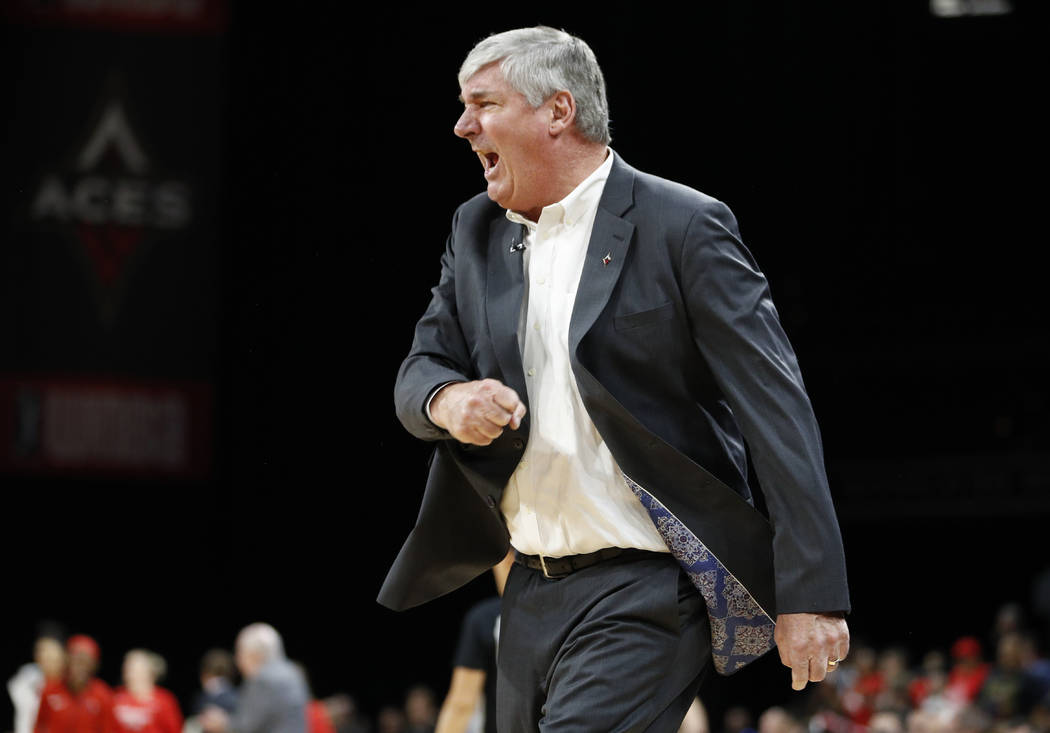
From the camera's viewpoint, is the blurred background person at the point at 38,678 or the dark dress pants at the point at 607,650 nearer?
the dark dress pants at the point at 607,650

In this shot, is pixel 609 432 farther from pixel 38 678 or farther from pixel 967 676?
pixel 967 676

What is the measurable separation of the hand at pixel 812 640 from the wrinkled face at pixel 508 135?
0.82 meters

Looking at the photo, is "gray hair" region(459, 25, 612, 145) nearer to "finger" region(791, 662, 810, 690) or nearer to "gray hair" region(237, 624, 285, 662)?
"finger" region(791, 662, 810, 690)

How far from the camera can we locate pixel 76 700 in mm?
8977

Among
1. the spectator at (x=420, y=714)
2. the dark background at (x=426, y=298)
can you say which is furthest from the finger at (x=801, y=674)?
the spectator at (x=420, y=714)

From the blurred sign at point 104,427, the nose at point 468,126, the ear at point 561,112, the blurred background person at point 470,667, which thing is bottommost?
the blurred sign at point 104,427

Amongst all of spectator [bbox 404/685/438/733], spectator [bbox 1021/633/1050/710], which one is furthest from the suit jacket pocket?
spectator [bbox 404/685/438/733]

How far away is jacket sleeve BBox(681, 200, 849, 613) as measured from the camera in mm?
2311

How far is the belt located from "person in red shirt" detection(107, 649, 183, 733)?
6.83 meters

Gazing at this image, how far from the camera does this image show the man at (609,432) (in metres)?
2.34

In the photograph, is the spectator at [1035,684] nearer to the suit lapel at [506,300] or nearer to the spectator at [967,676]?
the spectator at [967,676]

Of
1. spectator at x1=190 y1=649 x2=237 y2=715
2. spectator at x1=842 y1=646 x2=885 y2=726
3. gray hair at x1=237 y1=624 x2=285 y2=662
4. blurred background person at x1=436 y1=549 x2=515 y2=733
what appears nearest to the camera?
blurred background person at x1=436 y1=549 x2=515 y2=733

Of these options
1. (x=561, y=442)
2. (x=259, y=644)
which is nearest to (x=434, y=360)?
(x=561, y=442)

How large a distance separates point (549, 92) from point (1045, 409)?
1097 cm
